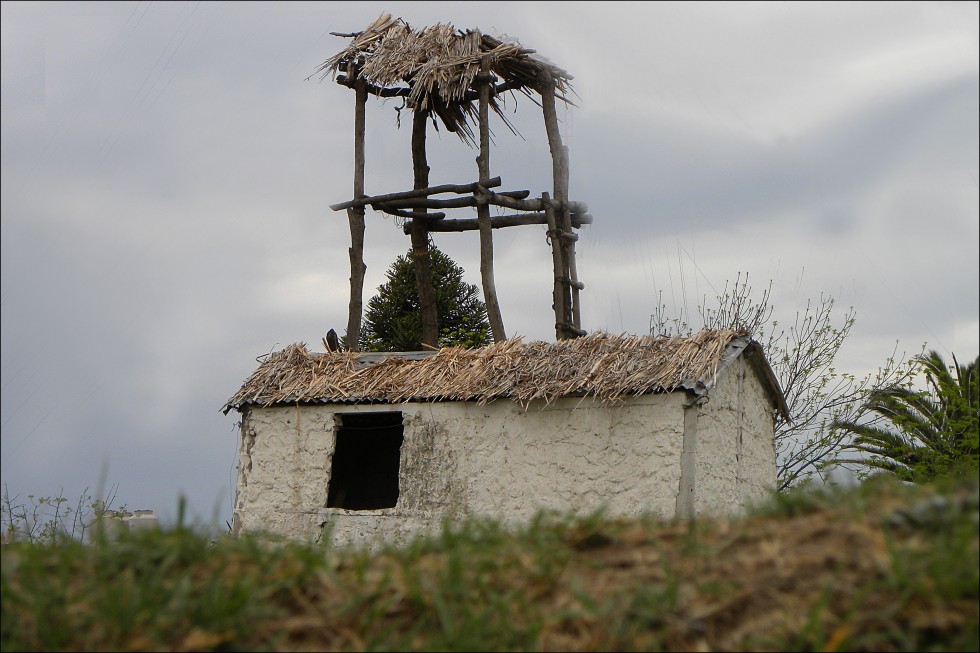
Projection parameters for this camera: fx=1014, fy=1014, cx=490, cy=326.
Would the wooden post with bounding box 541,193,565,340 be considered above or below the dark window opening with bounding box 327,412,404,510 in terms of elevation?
above

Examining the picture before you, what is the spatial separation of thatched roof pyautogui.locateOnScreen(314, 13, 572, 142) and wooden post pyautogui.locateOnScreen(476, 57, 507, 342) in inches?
8.2

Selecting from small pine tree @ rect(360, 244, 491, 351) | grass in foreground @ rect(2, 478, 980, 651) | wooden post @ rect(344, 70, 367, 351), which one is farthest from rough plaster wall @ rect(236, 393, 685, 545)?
small pine tree @ rect(360, 244, 491, 351)

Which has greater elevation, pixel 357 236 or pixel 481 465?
pixel 357 236

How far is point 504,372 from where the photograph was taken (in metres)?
10.3

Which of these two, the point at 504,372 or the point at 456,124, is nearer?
the point at 504,372

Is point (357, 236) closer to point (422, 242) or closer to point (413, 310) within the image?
point (422, 242)

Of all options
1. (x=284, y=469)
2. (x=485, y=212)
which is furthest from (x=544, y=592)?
(x=485, y=212)

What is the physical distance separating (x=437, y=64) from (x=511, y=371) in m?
→ 4.85

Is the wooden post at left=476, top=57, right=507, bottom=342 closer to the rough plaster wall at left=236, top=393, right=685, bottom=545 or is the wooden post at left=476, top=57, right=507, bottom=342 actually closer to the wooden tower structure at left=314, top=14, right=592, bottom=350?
the wooden tower structure at left=314, top=14, right=592, bottom=350

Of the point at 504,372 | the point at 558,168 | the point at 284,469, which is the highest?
the point at 558,168

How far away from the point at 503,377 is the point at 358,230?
4.41 m

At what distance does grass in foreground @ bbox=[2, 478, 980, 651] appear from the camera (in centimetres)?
356

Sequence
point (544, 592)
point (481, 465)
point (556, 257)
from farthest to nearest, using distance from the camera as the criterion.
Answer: point (556, 257) < point (481, 465) < point (544, 592)

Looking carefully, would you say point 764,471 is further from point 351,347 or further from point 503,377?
point 351,347
